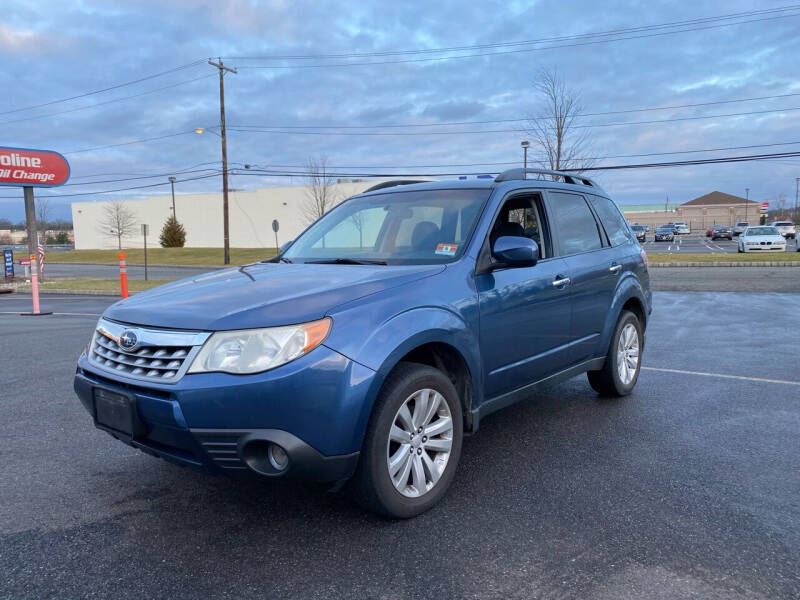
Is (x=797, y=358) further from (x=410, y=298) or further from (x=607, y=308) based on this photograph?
(x=410, y=298)

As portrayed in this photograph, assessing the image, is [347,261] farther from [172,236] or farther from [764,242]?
[172,236]

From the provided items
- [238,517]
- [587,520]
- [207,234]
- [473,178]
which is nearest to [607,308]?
[473,178]

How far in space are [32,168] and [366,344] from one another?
26838 millimetres

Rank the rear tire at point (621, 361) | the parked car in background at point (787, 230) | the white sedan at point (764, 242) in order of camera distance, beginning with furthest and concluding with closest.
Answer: the parked car in background at point (787, 230), the white sedan at point (764, 242), the rear tire at point (621, 361)

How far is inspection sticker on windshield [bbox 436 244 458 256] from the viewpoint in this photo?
371 centimetres

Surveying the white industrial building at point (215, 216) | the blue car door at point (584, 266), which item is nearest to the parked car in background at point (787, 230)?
the white industrial building at point (215, 216)

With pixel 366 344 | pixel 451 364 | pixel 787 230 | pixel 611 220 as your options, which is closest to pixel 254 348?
pixel 366 344

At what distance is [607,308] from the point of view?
501 cm

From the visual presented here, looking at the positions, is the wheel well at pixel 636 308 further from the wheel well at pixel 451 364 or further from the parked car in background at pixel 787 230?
the parked car in background at pixel 787 230

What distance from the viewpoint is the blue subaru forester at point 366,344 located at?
105 inches

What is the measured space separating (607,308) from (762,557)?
2514 millimetres

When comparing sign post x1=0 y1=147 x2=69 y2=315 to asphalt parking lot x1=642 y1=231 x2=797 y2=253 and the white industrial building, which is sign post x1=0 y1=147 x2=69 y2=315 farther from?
asphalt parking lot x1=642 y1=231 x2=797 y2=253

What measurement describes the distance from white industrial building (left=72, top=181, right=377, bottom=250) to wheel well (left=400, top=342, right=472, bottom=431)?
48215 millimetres

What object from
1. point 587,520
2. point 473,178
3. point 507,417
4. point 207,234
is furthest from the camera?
point 207,234
